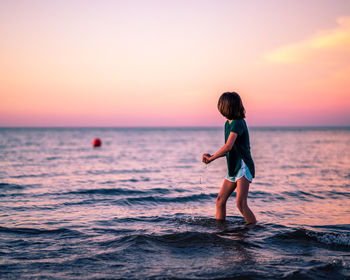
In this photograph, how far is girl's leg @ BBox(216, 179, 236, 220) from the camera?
219 inches

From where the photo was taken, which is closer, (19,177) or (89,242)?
(89,242)

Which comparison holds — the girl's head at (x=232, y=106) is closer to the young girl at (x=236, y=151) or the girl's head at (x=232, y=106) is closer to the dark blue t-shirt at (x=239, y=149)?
the young girl at (x=236, y=151)

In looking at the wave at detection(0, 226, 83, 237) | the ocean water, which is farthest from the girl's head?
the wave at detection(0, 226, 83, 237)

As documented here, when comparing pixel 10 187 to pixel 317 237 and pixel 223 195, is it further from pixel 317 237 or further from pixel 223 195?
pixel 317 237

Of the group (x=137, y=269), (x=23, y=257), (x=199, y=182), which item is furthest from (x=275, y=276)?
(x=199, y=182)

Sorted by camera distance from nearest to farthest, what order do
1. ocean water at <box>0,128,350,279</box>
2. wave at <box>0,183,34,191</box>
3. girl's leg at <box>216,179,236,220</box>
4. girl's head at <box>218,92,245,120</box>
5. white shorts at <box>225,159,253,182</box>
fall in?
1. ocean water at <box>0,128,350,279</box>
2. girl's head at <box>218,92,245,120</box>
3. white shorts at <box>225,159,253,182</box>
4. girl's leg at <box>216,179,236,220</box>
5. wave at <box>0,183,34,191</box>

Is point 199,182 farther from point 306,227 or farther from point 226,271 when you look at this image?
point 226,271

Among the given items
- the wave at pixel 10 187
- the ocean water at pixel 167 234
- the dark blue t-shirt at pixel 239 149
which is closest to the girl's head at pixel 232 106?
the dark blue t-shirt at pixel 239 149

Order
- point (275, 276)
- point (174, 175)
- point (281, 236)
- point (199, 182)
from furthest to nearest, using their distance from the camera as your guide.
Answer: point (174, 175), point (199, 182), point (281, 236), point (275, 276)

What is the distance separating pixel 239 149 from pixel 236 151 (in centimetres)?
7

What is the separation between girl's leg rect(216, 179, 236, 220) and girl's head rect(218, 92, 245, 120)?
3.97 ft

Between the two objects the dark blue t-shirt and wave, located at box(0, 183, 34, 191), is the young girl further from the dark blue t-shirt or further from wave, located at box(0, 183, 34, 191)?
wave, located at box(0, 183, 34, 191)

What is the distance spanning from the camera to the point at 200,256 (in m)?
4.42

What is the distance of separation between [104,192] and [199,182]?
412 cm
